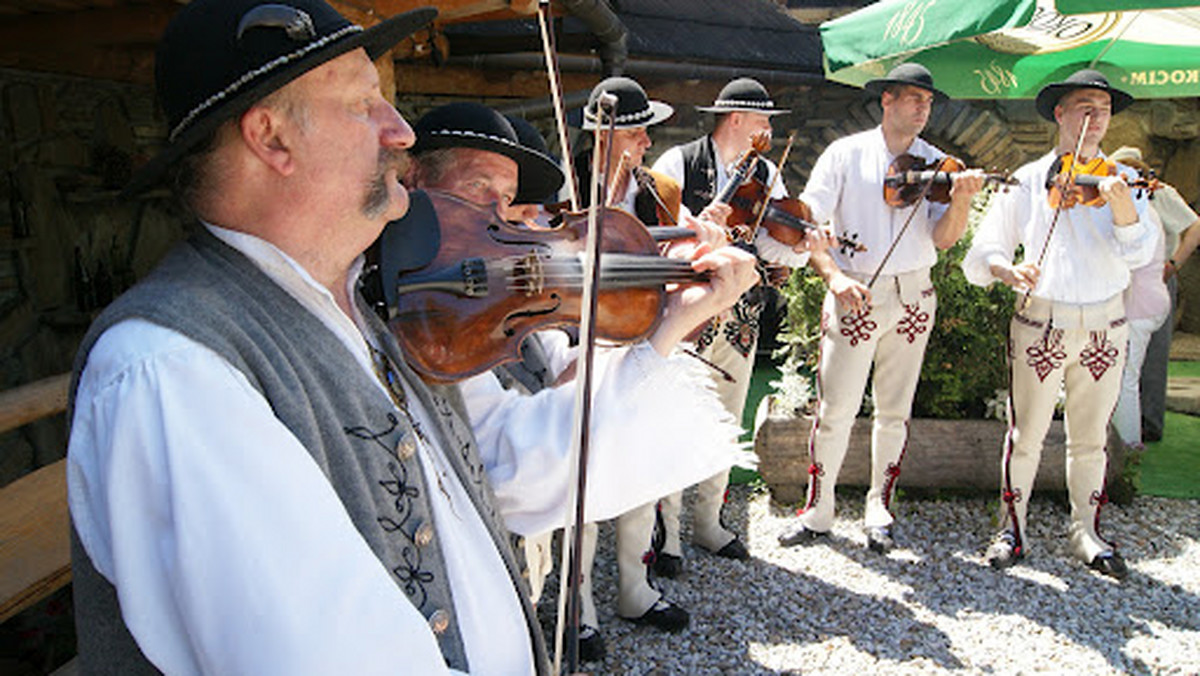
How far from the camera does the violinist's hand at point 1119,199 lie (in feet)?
12.2

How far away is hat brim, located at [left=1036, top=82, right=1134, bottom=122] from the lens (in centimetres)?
390

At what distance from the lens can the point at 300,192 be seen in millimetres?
1226

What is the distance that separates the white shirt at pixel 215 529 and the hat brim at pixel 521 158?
1065 millimetres

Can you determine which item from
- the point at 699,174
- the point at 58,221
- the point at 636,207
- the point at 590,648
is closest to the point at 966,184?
the point at 699,174

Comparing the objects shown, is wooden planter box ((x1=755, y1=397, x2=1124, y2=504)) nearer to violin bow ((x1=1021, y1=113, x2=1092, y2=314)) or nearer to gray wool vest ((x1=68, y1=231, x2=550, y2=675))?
violin bow ((x1=1021, y1=113, x2=1092, y2=314))

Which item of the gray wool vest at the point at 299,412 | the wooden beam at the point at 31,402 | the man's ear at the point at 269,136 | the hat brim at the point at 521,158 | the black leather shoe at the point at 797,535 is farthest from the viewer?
the black leather shoe at the point at 797,535

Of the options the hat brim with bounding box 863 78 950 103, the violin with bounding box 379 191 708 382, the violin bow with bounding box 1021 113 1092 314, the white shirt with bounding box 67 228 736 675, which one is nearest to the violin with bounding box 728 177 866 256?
the hat brim with bounding box 863 78 950 103

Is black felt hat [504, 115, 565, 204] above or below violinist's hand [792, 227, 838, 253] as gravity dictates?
above

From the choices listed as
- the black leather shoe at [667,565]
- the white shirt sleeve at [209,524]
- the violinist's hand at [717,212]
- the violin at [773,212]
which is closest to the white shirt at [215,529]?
the white shirt sleeve at [209,524]

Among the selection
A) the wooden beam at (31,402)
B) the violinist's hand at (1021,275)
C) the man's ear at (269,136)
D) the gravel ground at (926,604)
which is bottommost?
the gravel ground at (926,604)

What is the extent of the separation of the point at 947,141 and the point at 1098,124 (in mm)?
6047

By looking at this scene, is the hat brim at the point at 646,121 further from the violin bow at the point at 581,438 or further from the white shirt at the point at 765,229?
the violin bow at the point at 581,438

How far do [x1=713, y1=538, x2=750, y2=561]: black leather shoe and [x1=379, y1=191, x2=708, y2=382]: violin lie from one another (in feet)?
8.96

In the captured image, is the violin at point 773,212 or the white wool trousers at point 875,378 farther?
the white wool trousers at point 875,378
